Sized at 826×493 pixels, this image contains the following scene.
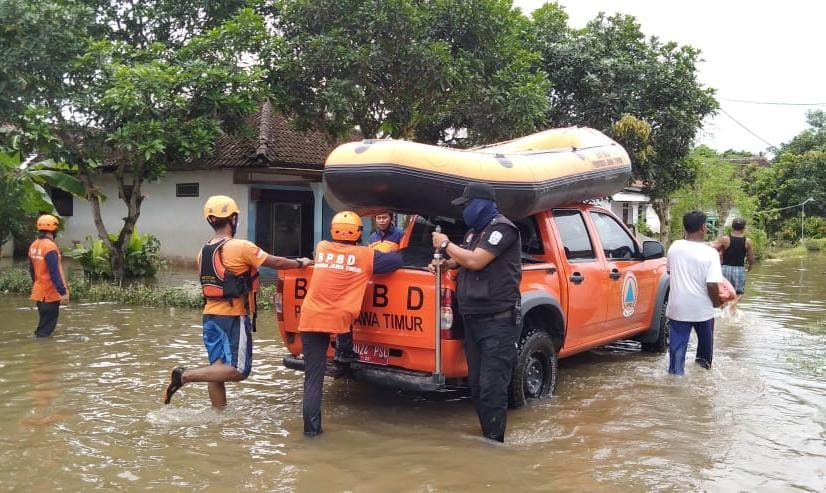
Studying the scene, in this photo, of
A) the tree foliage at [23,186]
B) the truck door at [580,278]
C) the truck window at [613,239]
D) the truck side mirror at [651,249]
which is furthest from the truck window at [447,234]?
the tree foliage at [23,186]

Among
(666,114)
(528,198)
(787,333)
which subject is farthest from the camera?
(666,114)

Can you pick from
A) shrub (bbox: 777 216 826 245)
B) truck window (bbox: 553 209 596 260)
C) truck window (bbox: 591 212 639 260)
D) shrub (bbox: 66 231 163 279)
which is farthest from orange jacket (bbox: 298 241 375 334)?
shrub (bbox: 777 216 826 245)

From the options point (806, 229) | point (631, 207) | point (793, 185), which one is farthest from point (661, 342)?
point (806, 229)

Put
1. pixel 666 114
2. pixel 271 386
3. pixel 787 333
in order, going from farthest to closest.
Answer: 1. pixel 666 114
2. pixel 787 333
3. pixel 271 386

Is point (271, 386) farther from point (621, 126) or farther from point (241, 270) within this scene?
point (621, 126)

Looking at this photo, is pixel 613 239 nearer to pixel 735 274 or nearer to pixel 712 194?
pixel 735 274

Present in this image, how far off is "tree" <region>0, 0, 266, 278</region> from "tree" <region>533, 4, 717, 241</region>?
7.47 m

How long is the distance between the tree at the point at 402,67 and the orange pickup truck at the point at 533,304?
522 centimetres

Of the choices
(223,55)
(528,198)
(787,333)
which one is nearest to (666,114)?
(787,333)

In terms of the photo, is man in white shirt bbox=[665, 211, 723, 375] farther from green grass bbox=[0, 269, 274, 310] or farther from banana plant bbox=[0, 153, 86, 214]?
banana plant bbox=[0, 153, 86, 214]

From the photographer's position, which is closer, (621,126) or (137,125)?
(137,125)

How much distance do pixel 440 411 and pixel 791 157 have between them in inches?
1491

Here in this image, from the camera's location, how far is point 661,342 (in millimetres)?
8164

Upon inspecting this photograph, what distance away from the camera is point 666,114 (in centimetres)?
1670
